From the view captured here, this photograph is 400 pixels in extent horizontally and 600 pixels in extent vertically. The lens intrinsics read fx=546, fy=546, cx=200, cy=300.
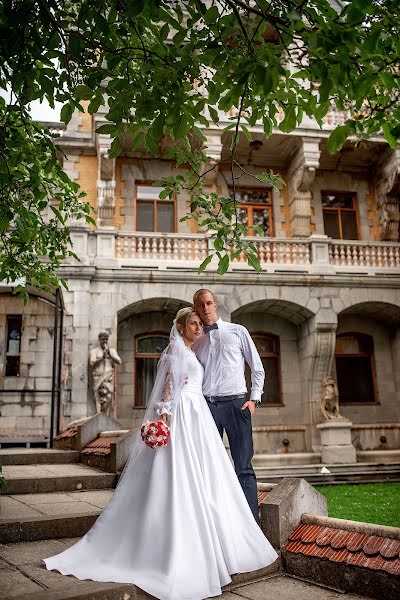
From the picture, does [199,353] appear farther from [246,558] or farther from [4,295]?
[4,295]

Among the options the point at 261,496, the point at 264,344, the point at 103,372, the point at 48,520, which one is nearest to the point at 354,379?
the point at 264,344

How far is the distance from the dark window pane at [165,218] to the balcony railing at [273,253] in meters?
0.97

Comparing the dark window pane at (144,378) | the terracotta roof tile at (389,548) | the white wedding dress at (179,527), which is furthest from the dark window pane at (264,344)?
the terracotta roof tile at (389,548)

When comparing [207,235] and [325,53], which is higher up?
[207,235]

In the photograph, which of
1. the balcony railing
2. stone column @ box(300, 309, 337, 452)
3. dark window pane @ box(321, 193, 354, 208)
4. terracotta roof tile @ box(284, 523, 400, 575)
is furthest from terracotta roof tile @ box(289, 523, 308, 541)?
dark window pane @ box(321, 193, 354, 208)

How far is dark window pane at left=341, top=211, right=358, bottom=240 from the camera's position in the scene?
16422mm

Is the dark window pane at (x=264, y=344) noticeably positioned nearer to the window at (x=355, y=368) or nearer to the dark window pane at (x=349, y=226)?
the window at (x=355, y=368)

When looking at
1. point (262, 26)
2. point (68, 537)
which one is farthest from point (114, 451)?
point (262, 26)

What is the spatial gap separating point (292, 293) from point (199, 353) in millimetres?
9779

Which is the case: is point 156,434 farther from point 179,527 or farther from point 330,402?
point 330,402

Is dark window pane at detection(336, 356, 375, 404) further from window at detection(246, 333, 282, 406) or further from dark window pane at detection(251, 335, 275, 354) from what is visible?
dark window pane at detection(251, 335, 275, 354)

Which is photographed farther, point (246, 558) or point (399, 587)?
point (246, 558)

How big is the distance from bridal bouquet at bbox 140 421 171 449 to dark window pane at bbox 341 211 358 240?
1337cm

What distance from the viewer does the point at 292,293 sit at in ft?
47.3
